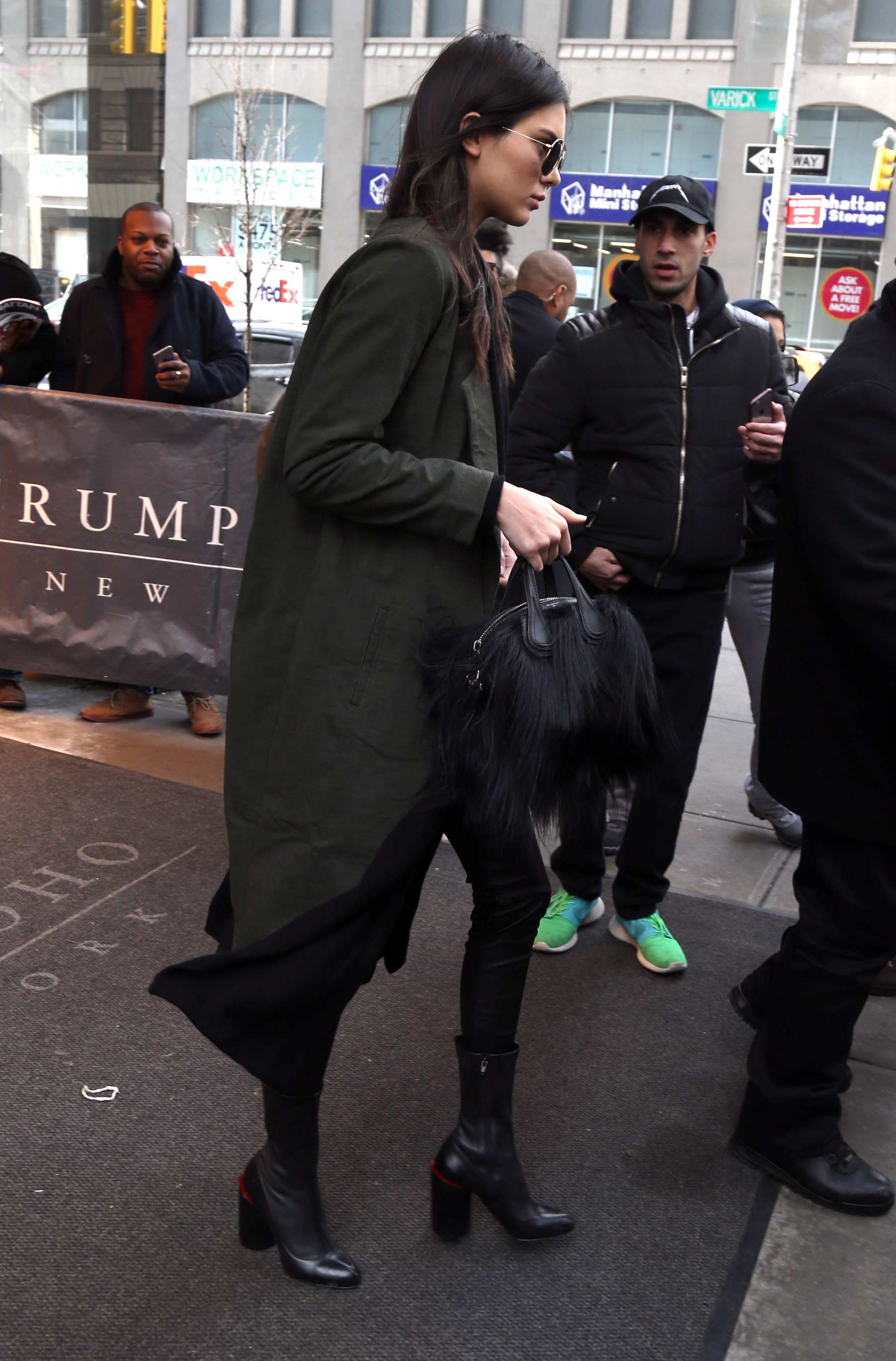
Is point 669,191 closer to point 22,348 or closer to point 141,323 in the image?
point 141,323

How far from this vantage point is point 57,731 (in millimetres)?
5414

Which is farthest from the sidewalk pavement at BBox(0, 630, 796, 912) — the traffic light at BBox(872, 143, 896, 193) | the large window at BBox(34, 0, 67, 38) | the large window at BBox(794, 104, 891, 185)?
the large window at BBox(794, 104, 891, 185)

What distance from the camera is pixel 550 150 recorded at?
2.15 meters

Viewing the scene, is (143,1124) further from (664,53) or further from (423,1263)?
(664,53)

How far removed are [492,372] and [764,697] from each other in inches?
39.6

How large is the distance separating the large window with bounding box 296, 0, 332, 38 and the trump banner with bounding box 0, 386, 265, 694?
28293 mm

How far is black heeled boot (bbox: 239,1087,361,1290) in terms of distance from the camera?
2.32m

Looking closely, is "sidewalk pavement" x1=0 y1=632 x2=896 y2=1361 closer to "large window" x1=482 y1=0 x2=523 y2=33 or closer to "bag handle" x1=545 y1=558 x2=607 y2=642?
"bag handle" x1=545 y1=558 x2=607 y2=642

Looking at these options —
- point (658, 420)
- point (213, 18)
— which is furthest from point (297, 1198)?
point (213, 18)

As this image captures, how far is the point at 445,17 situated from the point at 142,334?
90.8 ft

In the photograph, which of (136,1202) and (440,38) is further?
(440,38)

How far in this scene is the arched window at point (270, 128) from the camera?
101 ft

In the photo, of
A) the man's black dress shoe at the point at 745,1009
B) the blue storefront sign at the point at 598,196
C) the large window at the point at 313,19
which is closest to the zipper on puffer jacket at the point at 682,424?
the man's black dress shoe at the point at 745,1009

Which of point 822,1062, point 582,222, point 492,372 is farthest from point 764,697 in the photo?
point 582,222
